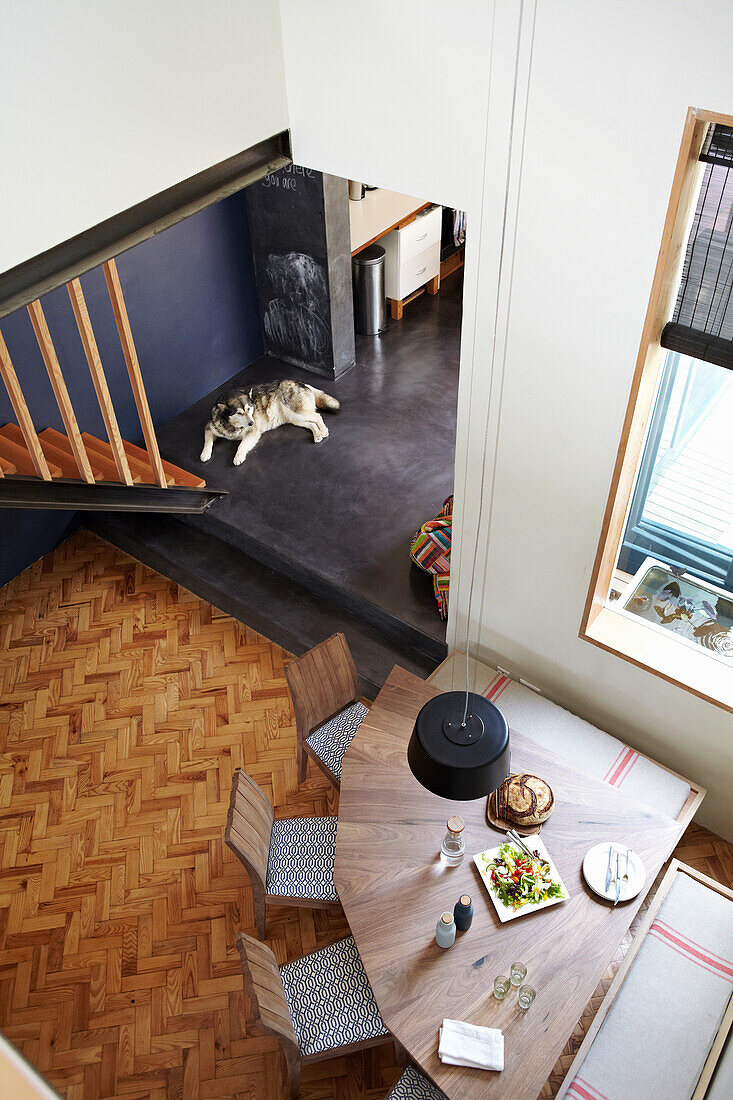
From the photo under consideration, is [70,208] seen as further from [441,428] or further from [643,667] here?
[441,428]

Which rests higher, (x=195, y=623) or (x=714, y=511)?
(x=714, y=511)

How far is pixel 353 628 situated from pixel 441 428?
175 centimetres

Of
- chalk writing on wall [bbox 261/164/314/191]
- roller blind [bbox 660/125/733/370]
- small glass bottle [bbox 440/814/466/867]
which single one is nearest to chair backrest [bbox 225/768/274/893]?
small glass bottle [bbox 440/814/466/867]

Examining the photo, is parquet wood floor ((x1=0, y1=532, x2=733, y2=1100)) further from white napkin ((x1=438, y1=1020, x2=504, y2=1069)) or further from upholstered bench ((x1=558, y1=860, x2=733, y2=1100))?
white napkin ((x1=438, y1=1020, x2=504, y2=1069))

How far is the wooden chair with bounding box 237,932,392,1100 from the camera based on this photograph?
10.7ft

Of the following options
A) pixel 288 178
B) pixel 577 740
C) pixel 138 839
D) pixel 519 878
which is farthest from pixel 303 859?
pixel 288 178

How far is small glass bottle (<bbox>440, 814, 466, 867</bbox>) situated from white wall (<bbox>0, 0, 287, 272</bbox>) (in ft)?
8.60

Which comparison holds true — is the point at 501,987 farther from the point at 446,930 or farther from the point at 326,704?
the point at 326,704

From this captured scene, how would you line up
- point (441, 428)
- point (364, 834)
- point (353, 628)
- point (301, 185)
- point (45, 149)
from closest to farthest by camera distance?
point (45, 149) < point (364, 834) < point (353, 628) < point (301, 185) < point (441, 428)

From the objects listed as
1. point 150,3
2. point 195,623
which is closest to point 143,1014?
point 195,623

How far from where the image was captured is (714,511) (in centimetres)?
412

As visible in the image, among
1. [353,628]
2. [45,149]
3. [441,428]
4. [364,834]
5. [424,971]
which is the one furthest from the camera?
[441,428]

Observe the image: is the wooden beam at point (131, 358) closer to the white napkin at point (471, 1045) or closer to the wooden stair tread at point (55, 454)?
the wooden stair tread at point (55, 454)

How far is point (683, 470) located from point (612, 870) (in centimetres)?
177
